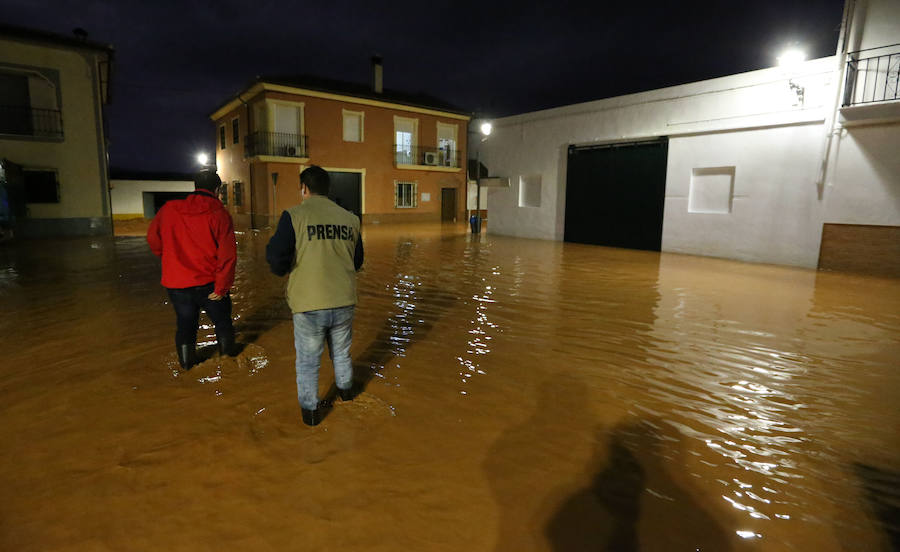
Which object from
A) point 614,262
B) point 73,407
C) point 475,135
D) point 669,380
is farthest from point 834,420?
point 475,135

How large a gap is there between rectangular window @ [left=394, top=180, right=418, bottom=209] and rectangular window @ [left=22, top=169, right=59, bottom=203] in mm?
15651

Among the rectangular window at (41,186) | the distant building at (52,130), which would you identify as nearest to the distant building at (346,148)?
the distant building at (52,130)

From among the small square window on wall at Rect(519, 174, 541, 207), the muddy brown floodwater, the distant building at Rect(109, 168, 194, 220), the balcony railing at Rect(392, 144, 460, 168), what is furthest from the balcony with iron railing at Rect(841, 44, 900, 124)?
the distant building at Rect(109, 168, 194, 220)

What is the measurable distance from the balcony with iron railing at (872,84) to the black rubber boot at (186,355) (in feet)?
42.4

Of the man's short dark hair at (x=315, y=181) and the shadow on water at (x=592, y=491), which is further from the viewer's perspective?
the man's short dark hair at (x=315, y=181)

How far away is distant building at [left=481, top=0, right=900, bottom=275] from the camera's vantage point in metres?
10.1

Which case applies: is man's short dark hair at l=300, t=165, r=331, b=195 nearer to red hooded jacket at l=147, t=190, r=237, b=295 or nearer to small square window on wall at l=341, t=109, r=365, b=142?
red hooded jacket at l=147, t=190, r=237, b=295

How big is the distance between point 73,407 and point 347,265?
235 centimetres

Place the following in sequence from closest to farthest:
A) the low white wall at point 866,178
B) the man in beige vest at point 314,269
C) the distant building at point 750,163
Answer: the man in beige vest at point 314,269 < the low white wall at point 866,178 < the distant building at point 750,163

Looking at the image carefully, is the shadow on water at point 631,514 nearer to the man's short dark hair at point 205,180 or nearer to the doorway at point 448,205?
the man's short dark hair at point 205,180

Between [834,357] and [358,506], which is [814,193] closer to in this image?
[834,357]

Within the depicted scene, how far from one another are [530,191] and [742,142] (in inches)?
308

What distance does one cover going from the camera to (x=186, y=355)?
421 cm

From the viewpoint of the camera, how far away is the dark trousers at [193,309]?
157 inches
